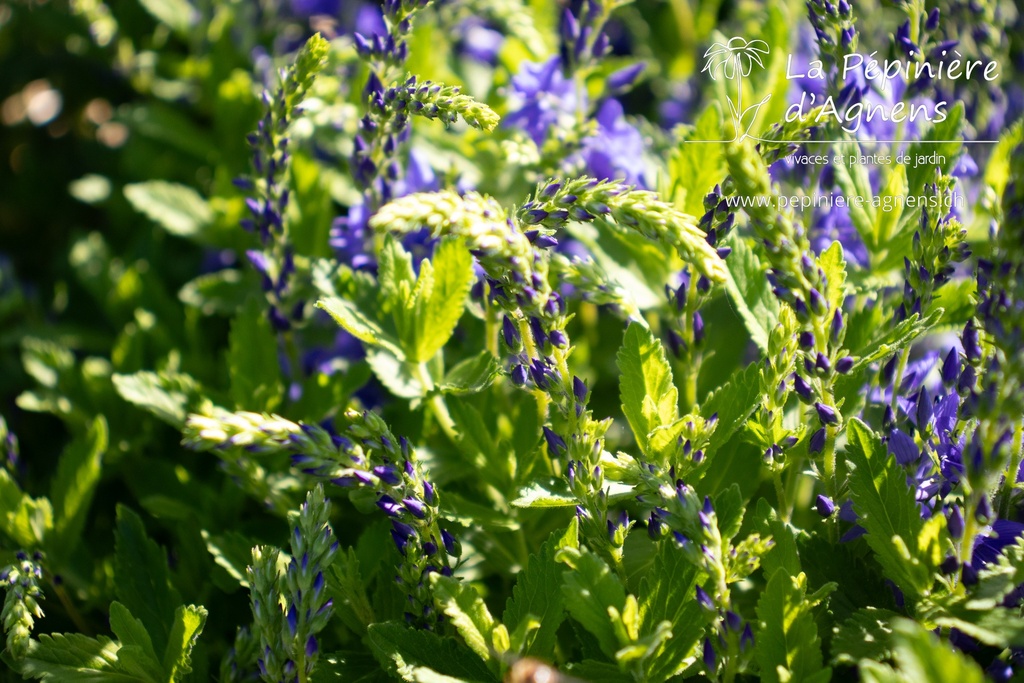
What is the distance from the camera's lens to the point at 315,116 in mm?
2158

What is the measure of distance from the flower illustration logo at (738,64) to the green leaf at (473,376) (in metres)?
0.85

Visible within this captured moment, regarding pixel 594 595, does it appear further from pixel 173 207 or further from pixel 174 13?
pixel 174 13

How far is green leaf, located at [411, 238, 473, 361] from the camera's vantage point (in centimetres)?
159

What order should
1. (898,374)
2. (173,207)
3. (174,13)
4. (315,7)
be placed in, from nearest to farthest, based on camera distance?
(898,374)
(173,207)
(174,13)
(315,7)

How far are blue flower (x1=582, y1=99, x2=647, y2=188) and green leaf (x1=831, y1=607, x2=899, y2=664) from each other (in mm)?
1075

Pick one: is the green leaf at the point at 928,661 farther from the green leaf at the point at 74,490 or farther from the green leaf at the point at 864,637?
the green leaf at the point at 74,490

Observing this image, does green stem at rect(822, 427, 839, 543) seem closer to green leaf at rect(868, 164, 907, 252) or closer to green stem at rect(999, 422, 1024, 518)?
A: green stem at rect(999, 422, 1024, 518)

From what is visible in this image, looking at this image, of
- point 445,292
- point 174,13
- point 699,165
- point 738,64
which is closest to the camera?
point 445,292

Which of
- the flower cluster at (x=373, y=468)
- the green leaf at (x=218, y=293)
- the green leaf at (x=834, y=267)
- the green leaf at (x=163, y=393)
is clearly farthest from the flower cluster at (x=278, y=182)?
the green leaf at (x=834, y=267)

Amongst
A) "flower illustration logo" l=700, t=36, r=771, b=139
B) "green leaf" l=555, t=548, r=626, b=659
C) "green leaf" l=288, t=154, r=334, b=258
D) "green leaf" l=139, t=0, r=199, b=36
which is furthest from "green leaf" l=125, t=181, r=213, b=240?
"green leaf" l=555, t=548, r=626, b=659

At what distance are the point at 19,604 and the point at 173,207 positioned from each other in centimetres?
129

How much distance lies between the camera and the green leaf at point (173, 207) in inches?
91.2

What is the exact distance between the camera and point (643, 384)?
1396 mm

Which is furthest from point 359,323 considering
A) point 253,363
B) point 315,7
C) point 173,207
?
point 315,7
